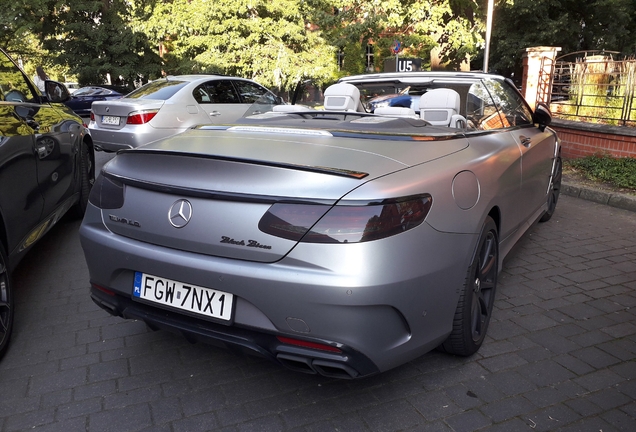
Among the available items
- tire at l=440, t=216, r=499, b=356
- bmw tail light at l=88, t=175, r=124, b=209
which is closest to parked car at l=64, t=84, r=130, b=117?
bmw tail light at l=88, t=175, r=124, b=209

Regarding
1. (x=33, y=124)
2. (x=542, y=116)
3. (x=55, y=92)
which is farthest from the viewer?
(x=55, y=92)

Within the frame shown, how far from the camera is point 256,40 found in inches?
709

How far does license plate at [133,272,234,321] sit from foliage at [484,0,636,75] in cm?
2484

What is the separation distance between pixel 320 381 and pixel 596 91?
359 inches

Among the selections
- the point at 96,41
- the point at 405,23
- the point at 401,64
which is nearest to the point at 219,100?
the point at 401,64

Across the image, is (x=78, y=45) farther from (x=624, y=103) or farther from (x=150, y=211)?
(x=150, y=211)

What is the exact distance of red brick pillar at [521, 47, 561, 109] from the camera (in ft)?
36.6

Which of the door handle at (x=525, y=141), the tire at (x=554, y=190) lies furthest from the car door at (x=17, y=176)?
the tire at (x=554, y=190)

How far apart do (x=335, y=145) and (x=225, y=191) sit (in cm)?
62

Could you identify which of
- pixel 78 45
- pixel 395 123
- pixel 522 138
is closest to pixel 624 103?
pixel 522 138

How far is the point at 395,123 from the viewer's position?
301 centimetres

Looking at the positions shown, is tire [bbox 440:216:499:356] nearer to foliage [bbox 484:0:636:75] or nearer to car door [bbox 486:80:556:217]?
car door [bbox 486:80:556:217]

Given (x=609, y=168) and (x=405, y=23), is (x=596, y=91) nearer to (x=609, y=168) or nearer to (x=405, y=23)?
(x=609, y=168)

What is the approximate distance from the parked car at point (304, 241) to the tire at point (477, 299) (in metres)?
0.01
